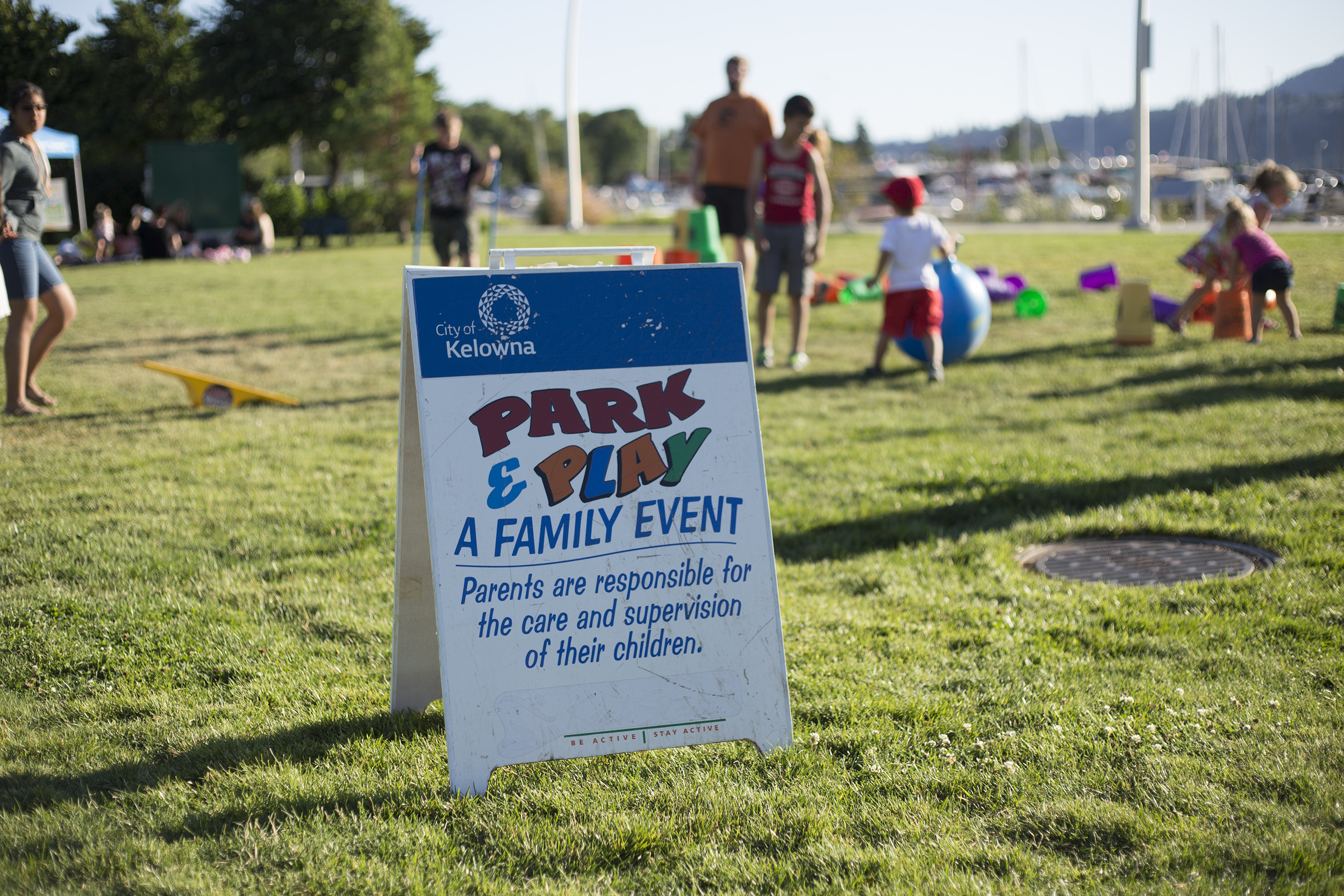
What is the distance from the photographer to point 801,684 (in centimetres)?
349

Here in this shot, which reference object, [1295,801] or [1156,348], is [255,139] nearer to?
[1156,348]

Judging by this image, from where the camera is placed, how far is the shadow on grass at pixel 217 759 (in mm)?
2732

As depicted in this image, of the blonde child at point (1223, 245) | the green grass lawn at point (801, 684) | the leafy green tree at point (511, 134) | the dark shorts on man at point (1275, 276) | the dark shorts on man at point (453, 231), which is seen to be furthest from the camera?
the leafy green tree at point (511, 134)

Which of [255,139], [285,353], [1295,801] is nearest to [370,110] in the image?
[255,139]

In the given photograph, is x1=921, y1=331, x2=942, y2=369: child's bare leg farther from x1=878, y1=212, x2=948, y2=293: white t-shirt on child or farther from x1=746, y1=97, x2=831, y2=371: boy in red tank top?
x1=746, y1=97, x2=831, y2=371: boy in red tank top

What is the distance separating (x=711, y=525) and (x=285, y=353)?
8432 millimetres

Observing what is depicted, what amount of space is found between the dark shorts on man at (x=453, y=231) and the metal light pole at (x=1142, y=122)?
19635 millimetres

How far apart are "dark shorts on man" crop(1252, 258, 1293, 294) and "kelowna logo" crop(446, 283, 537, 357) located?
866 cm

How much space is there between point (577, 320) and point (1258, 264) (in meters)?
8.60

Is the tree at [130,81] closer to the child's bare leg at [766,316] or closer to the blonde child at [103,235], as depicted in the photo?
the blonde child at [103,235]

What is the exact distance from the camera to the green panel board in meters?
28.6

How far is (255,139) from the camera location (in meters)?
35.7

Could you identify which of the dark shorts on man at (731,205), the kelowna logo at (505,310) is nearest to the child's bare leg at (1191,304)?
the dark shorts on man at (731,205)

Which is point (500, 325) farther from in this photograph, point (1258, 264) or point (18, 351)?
point (1258, 264)
